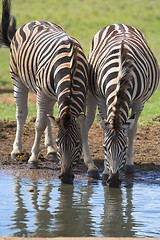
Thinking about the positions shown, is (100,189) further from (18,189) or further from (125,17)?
(125,17)

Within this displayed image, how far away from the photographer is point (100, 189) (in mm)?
8086

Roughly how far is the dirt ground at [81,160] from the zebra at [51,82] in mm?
213

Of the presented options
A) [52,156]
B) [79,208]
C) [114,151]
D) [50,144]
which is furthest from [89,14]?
[79,208]

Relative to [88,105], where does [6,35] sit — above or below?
above

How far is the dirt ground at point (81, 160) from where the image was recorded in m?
9.23

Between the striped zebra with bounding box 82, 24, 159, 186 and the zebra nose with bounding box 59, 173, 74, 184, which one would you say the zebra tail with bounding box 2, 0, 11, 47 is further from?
the zebra nose with bounding box 59, 173, 74, 184

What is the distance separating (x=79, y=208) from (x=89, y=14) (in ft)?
84.4

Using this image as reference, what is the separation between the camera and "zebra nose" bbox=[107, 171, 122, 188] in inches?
299

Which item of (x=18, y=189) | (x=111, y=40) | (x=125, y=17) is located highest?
(x=125, y=17)

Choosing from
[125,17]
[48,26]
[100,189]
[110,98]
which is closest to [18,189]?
[100,189]

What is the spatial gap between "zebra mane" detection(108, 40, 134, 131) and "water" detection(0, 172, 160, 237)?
0.78 metres

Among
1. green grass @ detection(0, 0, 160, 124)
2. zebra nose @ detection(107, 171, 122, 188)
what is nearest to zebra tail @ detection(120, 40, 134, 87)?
zebra nose @ detection(107, 171, 122, 188)

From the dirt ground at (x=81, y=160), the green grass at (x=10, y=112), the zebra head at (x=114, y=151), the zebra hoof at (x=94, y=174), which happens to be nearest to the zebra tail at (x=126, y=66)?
the zebra head at (x=114, y=151)

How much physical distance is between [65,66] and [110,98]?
2.58ft
